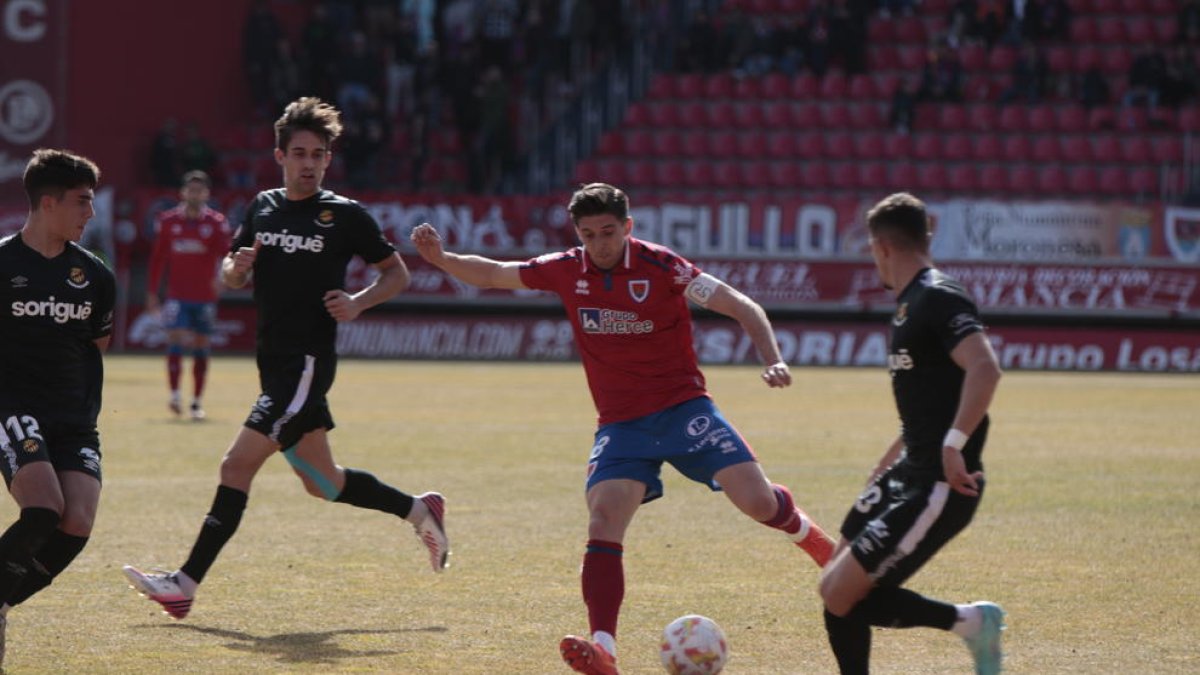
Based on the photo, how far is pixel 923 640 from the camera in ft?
25.4

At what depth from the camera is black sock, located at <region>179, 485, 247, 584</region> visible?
8047 mm

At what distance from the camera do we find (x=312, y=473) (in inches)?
347

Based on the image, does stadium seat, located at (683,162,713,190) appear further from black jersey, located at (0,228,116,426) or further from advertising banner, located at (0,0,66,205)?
black jersey, located at (0,228,116,426)

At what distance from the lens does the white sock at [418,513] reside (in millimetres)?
9039

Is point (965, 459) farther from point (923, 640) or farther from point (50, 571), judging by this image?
point (50, 571)

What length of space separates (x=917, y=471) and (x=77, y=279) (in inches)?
136

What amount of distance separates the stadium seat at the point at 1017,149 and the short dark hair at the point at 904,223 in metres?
27.9

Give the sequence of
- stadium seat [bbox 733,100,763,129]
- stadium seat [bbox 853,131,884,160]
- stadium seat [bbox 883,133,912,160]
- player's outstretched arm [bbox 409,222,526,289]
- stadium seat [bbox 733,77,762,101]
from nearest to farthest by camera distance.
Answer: player's outstretched arm [bbox 409,222,526,289], stadium seat [bbox 883,133,912,160], stadium seat [bbox 853,131,884,160], stadium seat [bbox 733,100,763,129], stadium seat [bbox 733,77,762,101]

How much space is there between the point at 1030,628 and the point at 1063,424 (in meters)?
11.3

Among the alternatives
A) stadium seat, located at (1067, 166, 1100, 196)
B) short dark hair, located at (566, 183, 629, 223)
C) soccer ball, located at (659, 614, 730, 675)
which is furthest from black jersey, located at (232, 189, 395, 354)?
stadium seat, located at (1067, 166, 1100, 196)

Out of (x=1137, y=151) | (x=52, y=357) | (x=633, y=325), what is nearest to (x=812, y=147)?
(x=1137, y=151)

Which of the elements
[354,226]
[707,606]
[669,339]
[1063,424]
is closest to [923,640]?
[707,606]

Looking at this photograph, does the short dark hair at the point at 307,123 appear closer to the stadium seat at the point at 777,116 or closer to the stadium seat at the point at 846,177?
the stadium seat at the point at 846,177

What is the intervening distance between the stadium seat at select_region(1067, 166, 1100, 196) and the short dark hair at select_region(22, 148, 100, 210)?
27.9 m
